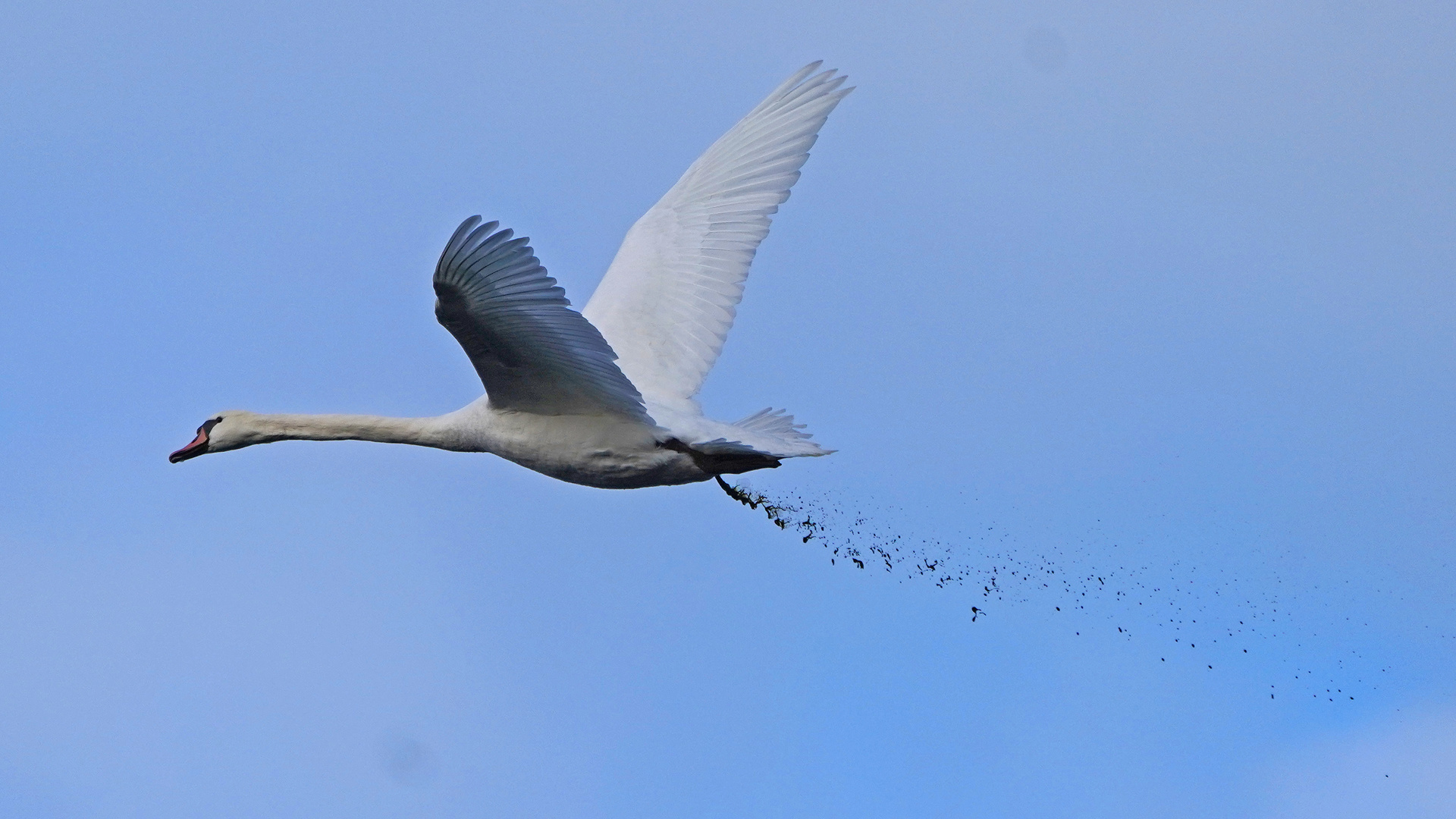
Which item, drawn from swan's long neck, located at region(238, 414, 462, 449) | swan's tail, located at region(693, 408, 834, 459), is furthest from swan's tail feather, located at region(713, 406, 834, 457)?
swan's long neck, located at region(238, 414, 462, 449)

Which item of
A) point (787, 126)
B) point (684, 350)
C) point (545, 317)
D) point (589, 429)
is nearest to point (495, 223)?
point (545, 317)

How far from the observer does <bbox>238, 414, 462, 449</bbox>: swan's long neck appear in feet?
41.1

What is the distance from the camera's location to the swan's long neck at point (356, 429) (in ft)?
41.1

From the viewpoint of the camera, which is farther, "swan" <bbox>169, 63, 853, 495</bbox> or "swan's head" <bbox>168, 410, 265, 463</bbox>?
"swan's head" <bbox>168, 410, 265, 463</bbox>

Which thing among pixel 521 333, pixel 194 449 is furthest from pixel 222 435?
pixel 521 333

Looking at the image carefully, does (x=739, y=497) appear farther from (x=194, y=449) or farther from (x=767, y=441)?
(x=194, y=449)

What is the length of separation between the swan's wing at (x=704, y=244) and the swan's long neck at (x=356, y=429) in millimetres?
1500

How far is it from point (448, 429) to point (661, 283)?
2.29m

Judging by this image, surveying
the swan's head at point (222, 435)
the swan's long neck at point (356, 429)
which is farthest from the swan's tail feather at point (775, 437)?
the swan's head at point (222, 435)

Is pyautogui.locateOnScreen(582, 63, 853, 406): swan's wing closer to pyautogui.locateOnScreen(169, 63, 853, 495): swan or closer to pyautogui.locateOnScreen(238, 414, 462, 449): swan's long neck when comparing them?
pyautogui.locateOnScreen(169, 63, 853, 495): swan

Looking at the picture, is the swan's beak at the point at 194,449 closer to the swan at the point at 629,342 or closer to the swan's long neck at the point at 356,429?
the swan at the point at 629,342

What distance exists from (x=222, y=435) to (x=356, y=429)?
1.46m

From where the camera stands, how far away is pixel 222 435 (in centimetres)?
1364

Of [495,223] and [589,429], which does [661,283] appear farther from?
[495,223]
